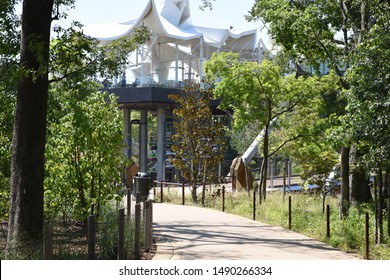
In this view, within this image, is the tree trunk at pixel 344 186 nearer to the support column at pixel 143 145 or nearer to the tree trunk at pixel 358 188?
the tree trunk at pixel 358 188

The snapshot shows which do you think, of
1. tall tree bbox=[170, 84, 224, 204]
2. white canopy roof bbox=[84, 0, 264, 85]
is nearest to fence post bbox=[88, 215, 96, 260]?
tall tree bbox=[170, 84, 224, 204]

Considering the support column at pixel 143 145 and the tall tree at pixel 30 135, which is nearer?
the tall tree at pixel 30 135

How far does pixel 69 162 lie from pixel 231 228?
4718 millimetres

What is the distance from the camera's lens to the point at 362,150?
14117mm

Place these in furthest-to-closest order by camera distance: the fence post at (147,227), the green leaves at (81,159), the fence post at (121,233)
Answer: the green leaves at (81,159) < the fence post at (147,227) < the fence post at (121,233)

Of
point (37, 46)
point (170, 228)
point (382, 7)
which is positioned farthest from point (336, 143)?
point (37, 46)

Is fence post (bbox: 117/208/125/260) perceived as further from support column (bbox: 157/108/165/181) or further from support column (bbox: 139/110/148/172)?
support column (bbox: 139/110/148/172)

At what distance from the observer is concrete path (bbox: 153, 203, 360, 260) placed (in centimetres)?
1178

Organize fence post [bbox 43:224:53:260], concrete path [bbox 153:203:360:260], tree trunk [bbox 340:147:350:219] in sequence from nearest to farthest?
fence post [bbox 43:224:53:260] → concrete path [bbox 153:203:360:260] → tree trunk [bbox 340:147:350:219]

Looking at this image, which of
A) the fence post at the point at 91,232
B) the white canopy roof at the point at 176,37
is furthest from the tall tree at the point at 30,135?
the white canopy roof at the point at 176,37

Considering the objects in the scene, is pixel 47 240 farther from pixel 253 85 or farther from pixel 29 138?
pixel 253 85

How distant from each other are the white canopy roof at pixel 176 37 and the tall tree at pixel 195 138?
76.0 ft

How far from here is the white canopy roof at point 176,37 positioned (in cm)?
5175

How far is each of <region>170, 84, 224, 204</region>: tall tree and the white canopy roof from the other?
23156 mm
